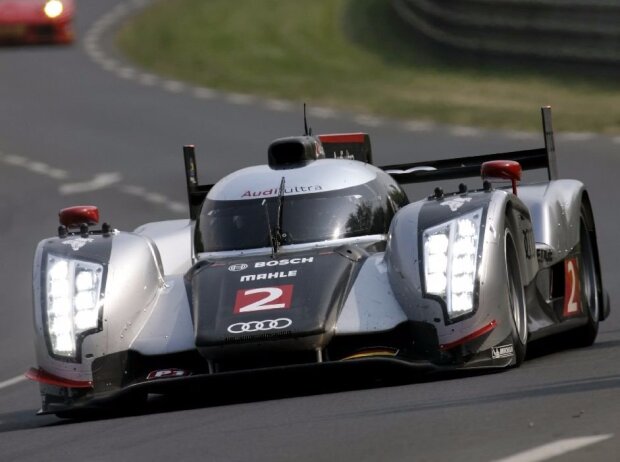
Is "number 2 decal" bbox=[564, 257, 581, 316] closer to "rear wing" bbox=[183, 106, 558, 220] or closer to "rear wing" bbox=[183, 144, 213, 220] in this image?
"rear wing" bbox=[183, 106, 558, 220]

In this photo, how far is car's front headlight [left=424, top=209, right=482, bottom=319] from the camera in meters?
7.91

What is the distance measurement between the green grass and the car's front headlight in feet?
40.5

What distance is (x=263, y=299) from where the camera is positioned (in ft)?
26.5

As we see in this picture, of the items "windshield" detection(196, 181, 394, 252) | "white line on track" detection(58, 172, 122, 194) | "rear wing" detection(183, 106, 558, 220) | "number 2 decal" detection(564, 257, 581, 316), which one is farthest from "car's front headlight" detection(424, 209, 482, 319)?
"white line on track" detection(58, 172, 122, 194)

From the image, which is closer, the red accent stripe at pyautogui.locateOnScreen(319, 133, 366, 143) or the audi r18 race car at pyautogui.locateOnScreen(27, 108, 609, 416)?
the audi r18 race car at pyautogui.locateOnScreen(27, 108, 609, 416)

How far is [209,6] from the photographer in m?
35.1

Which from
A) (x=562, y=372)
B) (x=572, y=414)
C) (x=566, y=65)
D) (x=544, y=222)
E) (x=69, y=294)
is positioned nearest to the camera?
(x=572, y=414)

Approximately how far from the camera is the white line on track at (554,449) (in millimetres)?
5395

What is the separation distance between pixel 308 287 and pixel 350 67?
1960cm

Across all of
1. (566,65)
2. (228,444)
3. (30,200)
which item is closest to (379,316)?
(228,444)

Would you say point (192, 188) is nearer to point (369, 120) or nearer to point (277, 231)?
point (277, 231)

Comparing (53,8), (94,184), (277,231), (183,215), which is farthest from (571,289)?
(53,8)

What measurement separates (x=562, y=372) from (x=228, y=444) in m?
1.97

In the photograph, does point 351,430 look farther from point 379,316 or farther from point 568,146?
point 568,146
